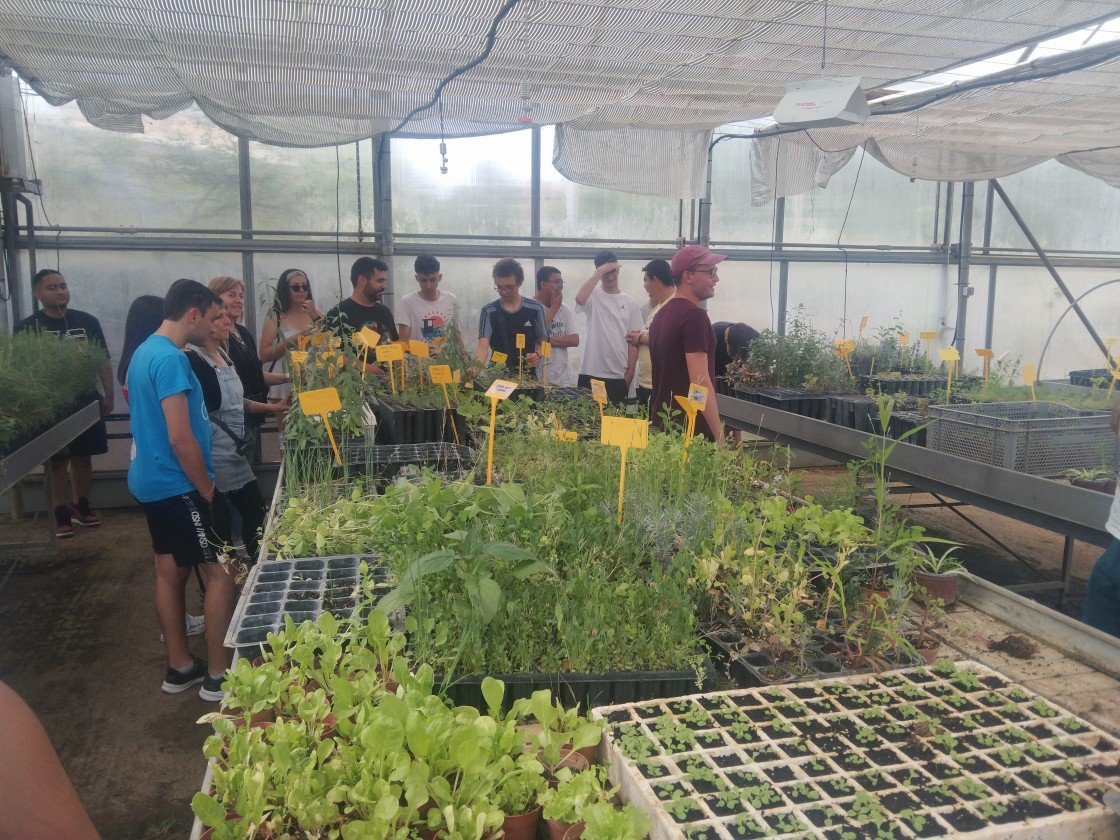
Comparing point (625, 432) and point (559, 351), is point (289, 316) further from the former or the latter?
point (625, 432)

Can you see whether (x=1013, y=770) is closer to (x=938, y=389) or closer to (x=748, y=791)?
(x=748, y=791)

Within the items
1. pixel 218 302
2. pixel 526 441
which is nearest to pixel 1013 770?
pixel 526 441

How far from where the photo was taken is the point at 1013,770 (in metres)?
1.32

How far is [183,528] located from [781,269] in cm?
635

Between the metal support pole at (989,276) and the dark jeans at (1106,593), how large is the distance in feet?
21.1

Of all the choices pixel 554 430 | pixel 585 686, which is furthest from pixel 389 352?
Result: pixel 585 686

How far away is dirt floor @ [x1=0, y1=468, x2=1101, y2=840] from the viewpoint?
297 centimetres

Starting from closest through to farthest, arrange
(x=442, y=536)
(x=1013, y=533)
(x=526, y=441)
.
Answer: (x=442, y=536)
(x=526, y=441)
(x=1013, y=533)

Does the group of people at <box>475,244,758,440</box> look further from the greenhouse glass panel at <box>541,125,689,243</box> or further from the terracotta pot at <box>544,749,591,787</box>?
the terracotta pot at <box>544,749,591,787</box>

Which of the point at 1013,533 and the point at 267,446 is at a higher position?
the point at 267,446

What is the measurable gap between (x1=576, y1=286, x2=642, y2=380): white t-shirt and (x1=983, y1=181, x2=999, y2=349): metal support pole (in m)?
4.73

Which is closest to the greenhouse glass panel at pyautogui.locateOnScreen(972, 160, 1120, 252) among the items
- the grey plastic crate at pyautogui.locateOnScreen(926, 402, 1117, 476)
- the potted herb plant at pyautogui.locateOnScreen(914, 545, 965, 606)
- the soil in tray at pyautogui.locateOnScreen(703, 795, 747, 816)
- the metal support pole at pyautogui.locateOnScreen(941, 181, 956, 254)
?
the metal support pole at pyautogui.locateOnScreen(941, 181, 956, 254)

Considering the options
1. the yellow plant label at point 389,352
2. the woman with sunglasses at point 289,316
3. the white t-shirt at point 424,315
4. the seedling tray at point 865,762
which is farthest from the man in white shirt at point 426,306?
the seedling tray at point 865,762

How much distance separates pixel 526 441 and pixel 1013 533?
464 centimetres
